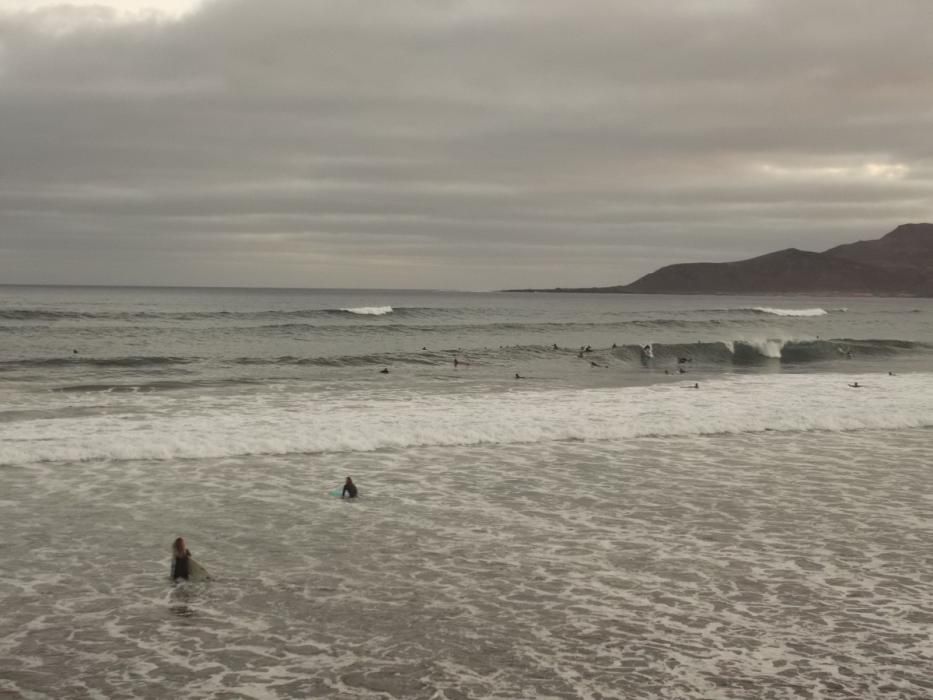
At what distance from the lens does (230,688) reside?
23.9ft

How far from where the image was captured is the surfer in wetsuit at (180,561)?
9.88 meters

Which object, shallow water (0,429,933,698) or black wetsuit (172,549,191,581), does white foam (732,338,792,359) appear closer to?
shallow water (0,429,933,698)

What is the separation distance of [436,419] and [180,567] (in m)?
12.1

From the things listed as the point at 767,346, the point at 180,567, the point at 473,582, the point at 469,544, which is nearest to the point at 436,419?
the point at 469,544

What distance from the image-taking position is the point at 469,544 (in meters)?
11.5

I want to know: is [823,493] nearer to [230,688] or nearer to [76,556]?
[230,688]

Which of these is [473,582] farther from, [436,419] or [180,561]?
[436,419]

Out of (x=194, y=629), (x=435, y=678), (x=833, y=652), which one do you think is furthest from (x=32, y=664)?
(x=833, y=652)

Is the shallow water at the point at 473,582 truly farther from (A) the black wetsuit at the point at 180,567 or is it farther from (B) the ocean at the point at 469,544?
(A) the black wetsuit at the point at 180,567

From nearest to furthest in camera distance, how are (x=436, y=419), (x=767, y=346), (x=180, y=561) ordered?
(x=180, y=561) < (x=436, y=419) < (x=767, y=346)

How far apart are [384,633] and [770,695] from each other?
3683 millimetres

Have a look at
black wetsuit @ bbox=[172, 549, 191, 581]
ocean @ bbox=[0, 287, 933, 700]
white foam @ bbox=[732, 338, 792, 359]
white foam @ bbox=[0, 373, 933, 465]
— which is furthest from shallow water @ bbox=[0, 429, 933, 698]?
white foam @ bbox=[732, 338, 792, 359]

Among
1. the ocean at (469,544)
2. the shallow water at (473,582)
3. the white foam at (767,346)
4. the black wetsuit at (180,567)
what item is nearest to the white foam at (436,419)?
the ocean at (469,544)

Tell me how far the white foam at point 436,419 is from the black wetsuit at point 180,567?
25.7 ft
